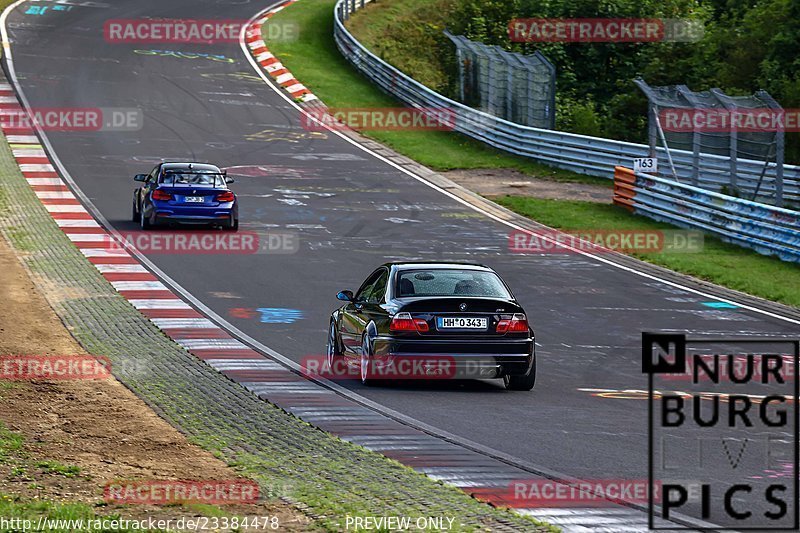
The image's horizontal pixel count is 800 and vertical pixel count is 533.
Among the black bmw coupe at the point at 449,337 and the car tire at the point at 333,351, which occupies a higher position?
the black bmw coupe at the point at 449,337

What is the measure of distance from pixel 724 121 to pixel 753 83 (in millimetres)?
15147

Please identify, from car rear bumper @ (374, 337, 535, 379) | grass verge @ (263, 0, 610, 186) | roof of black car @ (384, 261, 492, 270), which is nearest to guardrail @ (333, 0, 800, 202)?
grass verge @ (263, 0, 610, 186)

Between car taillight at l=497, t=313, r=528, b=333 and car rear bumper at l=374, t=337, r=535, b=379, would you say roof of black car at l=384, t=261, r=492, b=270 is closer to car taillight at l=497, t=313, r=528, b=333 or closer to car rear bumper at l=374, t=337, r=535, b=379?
car taillight at l=497, t=313, r=528, b=333

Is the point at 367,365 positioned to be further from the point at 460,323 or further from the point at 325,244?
the point at 325,244

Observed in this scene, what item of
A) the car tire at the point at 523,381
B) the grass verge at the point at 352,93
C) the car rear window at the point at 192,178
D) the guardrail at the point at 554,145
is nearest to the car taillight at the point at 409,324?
the car tire at the point at 523,381

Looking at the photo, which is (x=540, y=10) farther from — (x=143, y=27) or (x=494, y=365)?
(x=494, y=365)

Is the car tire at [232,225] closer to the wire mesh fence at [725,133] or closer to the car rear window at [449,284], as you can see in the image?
the wire mesh fence at [725,133]

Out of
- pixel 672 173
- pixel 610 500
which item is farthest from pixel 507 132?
pixel 610 500

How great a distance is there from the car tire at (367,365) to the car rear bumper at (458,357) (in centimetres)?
28

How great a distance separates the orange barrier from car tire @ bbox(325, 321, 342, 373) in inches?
652

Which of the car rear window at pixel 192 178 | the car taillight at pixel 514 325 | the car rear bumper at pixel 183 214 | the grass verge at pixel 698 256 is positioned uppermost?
the car rear window at pixel 192 178

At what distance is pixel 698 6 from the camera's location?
166ft

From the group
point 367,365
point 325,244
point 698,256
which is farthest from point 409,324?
point 698,256

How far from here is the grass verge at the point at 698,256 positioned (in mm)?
22922
